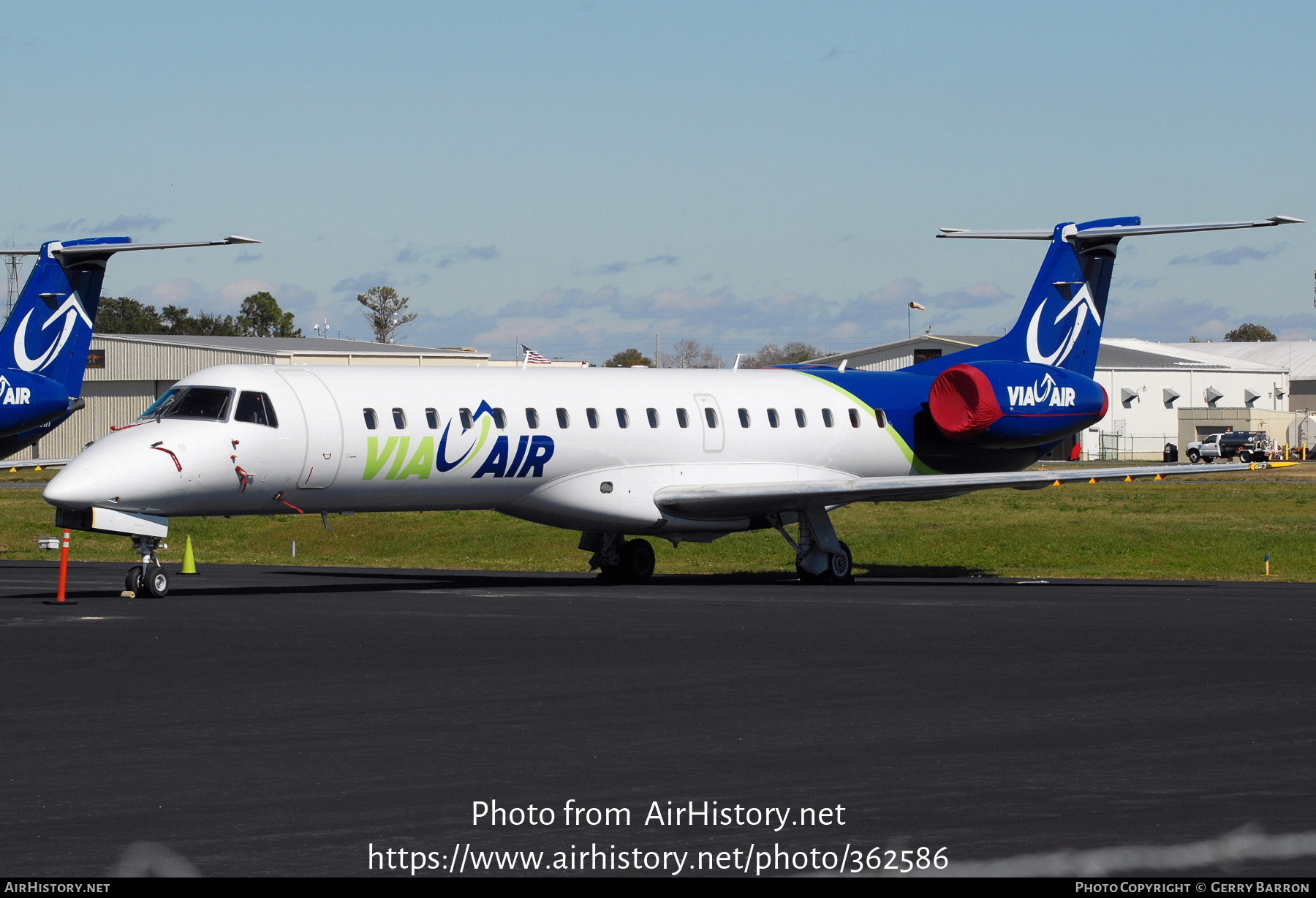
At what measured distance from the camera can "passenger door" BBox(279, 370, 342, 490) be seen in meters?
26.3

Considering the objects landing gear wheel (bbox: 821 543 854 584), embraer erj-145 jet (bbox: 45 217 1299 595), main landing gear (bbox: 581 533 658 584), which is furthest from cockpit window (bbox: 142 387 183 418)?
landing gear wheel (bbox: 821 543 854 584)

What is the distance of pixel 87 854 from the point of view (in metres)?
8.68

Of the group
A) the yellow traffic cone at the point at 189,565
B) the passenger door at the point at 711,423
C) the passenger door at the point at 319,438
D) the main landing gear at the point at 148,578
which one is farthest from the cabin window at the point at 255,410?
the yellow traffic cone at the point at 189,565

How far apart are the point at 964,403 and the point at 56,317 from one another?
60.1 feet

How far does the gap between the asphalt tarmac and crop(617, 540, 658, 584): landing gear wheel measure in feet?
26.8

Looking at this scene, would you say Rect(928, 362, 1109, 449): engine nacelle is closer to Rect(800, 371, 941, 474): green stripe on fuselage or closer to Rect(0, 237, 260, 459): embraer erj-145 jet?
Rect(800, 371, 941, 474): green stripe on fuselage

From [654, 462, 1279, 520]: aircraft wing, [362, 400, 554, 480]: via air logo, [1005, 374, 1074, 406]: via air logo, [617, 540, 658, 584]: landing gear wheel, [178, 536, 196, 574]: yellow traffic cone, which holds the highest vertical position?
[1005, 374, 1074, 406]: via air logo

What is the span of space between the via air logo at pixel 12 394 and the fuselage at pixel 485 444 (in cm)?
866

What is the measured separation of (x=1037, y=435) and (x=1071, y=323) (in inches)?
109

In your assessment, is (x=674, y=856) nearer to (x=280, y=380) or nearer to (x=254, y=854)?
(x=254, y=854)

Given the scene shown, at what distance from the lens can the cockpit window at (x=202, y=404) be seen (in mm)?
25703

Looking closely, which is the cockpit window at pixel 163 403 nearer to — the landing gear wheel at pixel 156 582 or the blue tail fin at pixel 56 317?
the landing gear wheel at pixel 156 582

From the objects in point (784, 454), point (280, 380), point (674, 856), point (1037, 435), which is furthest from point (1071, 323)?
point (674, 856)

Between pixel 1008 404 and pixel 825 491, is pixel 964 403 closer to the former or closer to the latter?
pixel 1008 404
